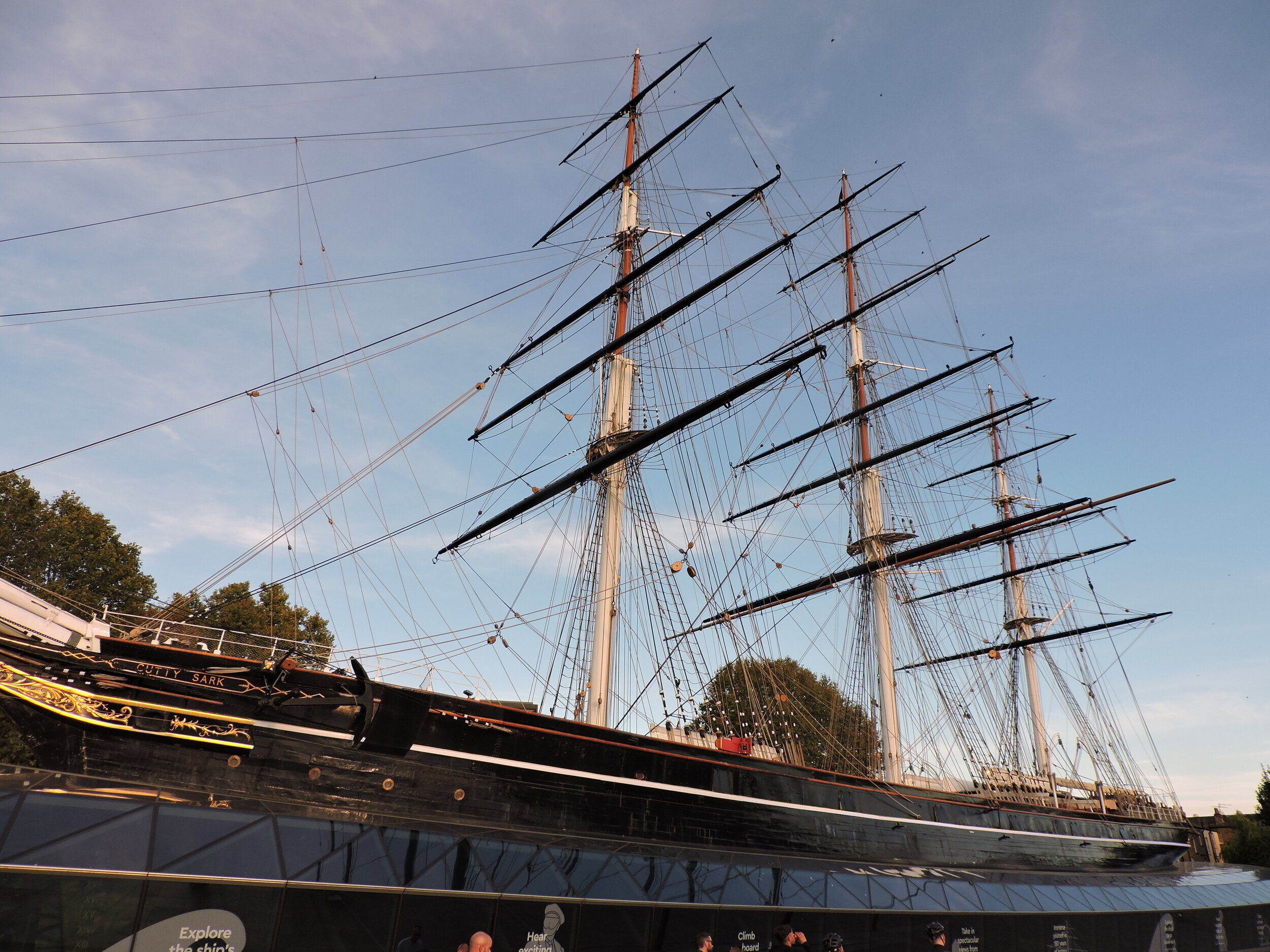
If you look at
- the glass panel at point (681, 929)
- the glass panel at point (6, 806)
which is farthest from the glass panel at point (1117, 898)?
the glass panel at point (6, 806)

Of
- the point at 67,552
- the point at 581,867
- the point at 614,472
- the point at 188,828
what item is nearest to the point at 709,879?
the point at 581,867

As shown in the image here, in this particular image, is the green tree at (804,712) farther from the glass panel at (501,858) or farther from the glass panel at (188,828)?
the glass panel at (188,828)

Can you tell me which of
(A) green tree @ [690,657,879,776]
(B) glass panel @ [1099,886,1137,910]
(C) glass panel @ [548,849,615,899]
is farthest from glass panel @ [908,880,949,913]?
(A) green tree @ [690,657,879,776]

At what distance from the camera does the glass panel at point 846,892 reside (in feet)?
32.4

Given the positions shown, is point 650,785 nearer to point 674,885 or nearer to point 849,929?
point 674,885

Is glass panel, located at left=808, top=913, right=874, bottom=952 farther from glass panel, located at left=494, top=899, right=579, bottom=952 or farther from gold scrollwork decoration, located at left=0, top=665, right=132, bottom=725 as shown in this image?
gold scrollwork decoration, located at left=0, top=665, right=132, bottom=725

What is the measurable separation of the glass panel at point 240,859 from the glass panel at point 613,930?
3.12m

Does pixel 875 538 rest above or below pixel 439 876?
above

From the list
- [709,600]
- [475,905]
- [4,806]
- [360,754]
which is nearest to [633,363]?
[709,600]

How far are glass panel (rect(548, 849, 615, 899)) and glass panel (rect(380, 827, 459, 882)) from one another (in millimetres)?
1206

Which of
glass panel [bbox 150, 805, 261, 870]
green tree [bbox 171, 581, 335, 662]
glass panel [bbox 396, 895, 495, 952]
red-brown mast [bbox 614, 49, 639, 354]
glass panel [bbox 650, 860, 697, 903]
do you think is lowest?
glass panel [bbox 396, 895, 495, 952]

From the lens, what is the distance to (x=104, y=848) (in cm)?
630

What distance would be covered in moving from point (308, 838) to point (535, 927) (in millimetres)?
2397

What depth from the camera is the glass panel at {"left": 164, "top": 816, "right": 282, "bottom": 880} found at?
660 centimetres
